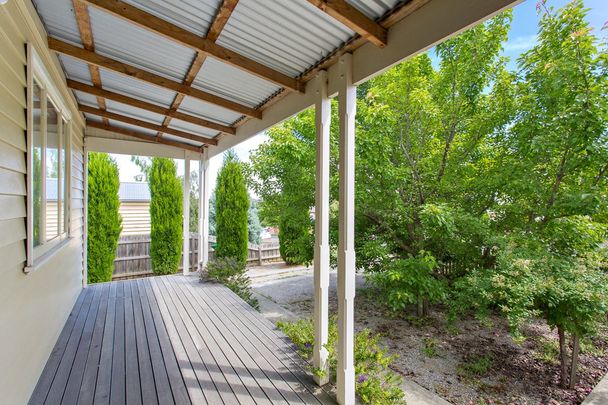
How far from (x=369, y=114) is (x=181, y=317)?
3.76 metres

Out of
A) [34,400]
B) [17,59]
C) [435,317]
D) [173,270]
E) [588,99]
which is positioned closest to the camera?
[17,59]

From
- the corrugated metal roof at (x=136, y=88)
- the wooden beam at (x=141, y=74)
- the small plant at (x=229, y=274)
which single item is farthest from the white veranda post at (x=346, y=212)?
the small plant at (x=229, y=274)

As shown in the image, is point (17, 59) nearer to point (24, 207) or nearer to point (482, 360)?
point (24, 207)

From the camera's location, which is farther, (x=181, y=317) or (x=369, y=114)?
(x=369, y=114)

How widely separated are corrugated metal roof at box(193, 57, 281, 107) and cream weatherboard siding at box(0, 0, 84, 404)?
4.17ft

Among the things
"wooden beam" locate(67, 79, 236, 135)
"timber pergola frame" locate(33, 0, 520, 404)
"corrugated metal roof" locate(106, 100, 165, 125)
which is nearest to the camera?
"timber pergola frame" locate(33, 0, 520, 404)

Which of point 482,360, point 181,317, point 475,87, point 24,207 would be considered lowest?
point 482,360

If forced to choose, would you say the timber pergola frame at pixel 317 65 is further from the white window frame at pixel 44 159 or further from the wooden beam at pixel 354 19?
the white window frame at pixel 44 159

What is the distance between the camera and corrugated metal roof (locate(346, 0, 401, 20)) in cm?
175

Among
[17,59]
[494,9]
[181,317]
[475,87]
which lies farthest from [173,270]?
[494,9]

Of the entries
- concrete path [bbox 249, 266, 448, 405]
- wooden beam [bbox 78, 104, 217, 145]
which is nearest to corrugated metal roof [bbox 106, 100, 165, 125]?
wooden beam [bbox 78, 104, 217, 145]

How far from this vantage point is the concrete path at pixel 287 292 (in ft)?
10.3

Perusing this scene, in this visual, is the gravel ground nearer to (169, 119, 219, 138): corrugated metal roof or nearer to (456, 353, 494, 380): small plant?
(456, 353, 494, 380): small plant

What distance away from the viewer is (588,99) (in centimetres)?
330
